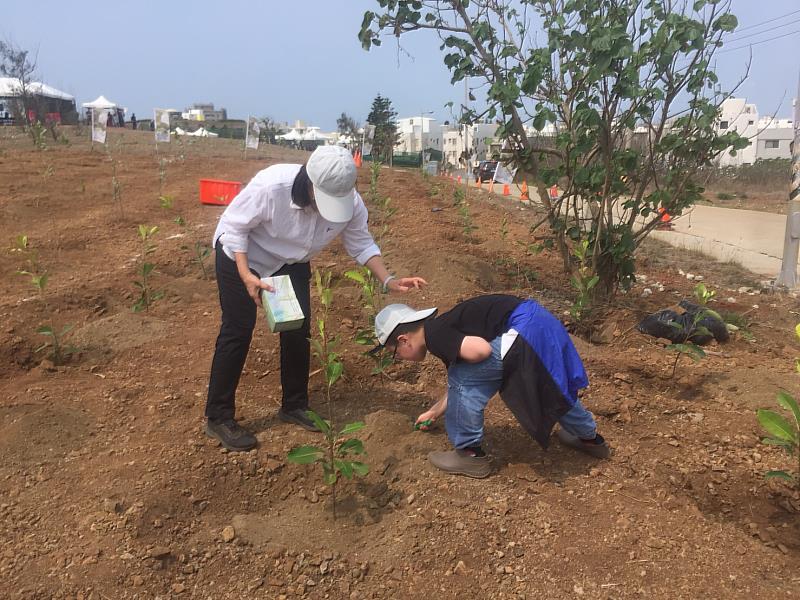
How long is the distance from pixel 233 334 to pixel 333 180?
2.63ft

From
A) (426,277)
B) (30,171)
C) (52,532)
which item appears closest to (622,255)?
(426,277)

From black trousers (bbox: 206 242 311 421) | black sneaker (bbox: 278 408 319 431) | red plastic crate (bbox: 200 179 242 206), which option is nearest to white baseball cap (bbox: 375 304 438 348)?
black trousers (bbox: 206 242 311 421)

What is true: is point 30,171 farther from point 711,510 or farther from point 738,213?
point 738,213

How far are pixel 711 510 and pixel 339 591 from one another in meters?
1.45

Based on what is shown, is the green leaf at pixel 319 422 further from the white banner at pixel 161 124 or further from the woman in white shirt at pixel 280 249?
the white banner at pixel 161 124

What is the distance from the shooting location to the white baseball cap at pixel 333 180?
2328 mm

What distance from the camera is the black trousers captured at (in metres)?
2.60

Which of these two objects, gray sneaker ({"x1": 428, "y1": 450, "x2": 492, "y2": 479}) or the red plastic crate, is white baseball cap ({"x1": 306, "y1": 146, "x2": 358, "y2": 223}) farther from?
the red plastic crate

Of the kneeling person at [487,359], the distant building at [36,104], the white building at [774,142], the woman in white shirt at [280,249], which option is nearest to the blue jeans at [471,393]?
the kneeling person at [487,359]

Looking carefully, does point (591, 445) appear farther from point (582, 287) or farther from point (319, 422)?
point (582, 287)

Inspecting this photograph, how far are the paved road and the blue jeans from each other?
345cm

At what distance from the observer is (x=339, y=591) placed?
197 centimetres

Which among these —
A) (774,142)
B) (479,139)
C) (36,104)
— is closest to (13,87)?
(36,104)

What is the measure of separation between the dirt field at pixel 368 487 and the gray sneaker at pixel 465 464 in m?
0.04
